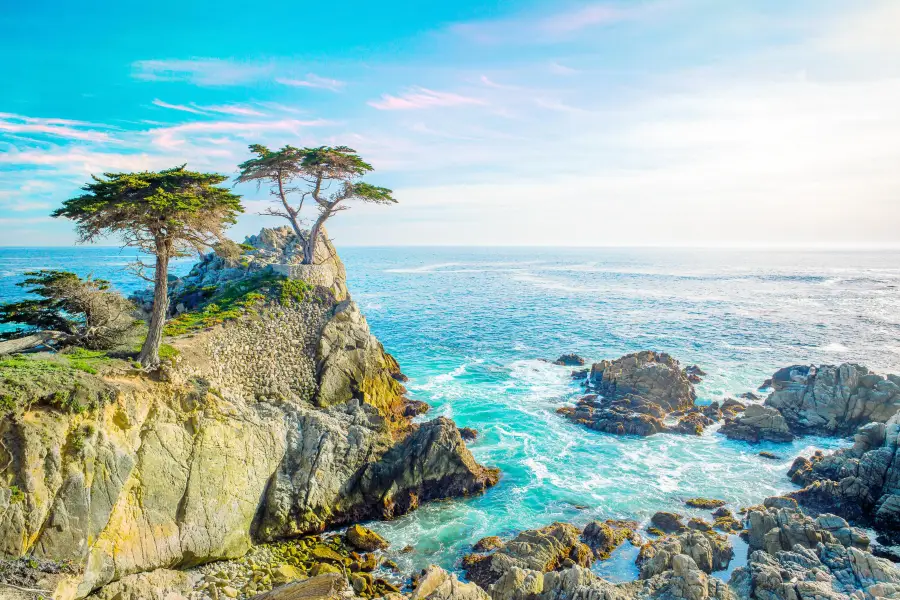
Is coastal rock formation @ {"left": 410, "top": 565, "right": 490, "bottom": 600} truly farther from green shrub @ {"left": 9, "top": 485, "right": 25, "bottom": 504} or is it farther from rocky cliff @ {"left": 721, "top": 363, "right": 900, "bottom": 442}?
rocky cliff @ {"left": 721, "top": 363, "right": 900, "bottom": 442}

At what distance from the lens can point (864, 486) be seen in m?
20.2

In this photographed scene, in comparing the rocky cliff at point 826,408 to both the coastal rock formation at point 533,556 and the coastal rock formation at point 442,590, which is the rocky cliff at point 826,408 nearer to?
the coastal rock formation at point 533,556

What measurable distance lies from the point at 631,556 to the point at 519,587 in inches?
233

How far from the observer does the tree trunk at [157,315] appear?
63.2 feet

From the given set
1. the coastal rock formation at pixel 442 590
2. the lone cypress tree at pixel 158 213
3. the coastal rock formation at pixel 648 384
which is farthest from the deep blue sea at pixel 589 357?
the lone cypress tree at pixel 158 213

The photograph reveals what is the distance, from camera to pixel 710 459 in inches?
1027

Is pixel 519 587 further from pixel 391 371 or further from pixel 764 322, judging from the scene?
pixel 764 322

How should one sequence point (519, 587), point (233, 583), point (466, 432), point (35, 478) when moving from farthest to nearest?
point (466, 432), point (233, 583), point (519, 587), point (35, 478)

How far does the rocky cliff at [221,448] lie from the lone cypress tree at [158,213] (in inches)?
139

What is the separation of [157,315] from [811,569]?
2449 centimetres

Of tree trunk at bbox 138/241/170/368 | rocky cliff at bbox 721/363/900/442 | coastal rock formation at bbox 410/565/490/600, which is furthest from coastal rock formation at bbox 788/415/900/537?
tree trunk at bbox 138/241/170/368

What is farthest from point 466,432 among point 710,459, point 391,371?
point 710,459

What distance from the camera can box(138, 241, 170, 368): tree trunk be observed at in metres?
19.3

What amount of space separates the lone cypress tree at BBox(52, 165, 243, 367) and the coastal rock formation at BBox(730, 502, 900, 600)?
71.9ft
